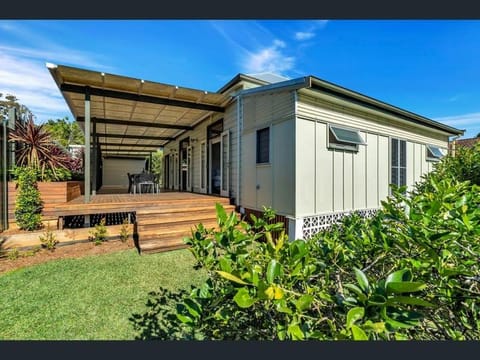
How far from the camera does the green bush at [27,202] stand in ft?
17.4

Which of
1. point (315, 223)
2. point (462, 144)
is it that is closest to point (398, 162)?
point (315, 223)

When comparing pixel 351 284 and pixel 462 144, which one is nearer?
pixel 351 284

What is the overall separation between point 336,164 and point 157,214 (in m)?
4.67

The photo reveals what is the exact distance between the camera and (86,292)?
136 inches

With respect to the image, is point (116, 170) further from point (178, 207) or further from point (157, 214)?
point (157, 214)

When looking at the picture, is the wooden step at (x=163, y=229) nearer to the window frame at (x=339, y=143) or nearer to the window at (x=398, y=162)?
the window frame at (x=339, y=143)

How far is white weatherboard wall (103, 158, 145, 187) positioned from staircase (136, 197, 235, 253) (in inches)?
571

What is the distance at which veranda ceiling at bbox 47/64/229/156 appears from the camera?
18.2ft

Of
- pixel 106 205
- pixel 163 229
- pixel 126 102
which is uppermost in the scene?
pixel 126 102

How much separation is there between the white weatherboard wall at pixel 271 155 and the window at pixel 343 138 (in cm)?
125

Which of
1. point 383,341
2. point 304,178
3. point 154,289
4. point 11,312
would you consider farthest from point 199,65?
point 383,341

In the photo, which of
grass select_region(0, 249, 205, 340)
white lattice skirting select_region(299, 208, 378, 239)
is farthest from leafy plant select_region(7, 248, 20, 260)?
white lattice skirting select_region(299, 208, 378, 239)

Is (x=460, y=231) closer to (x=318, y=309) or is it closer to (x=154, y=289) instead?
(x=318, y=309)

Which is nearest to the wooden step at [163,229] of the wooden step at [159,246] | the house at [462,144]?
the wooden step at [159,246]
